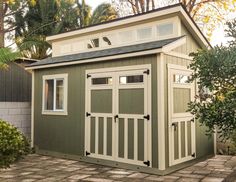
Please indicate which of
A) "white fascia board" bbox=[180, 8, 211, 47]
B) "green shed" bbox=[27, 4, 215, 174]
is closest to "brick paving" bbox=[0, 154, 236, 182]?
"green shed" bbox=[27, 4, 215, 174]

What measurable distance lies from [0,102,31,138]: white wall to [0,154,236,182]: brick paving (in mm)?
2242

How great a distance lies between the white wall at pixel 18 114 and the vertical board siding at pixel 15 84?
0.29 metres

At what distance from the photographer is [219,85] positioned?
5105 millimetres

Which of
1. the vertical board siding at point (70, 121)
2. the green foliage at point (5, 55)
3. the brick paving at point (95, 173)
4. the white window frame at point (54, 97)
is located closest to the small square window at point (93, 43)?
the vertical board siding at point (70, 121)

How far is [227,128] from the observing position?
5.05m

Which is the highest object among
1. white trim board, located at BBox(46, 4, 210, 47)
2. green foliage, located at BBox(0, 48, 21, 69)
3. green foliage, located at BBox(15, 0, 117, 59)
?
green foliage, located at BBox(15, 0, 117, 59)

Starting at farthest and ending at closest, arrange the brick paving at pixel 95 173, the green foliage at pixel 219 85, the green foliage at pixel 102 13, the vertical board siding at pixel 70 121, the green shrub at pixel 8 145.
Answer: the green foliage at pixel 102 13 → the vertical board siding at pixel 70 121 → the brick paving at pixel 95 173 → the green shrub at pixel 8 145 → the green foliage at pixel 219 85

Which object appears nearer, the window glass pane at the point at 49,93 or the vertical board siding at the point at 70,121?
the vertical board siding at the point at 70,121

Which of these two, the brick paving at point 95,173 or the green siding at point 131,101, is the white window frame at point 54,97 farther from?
the green siding at point 131,101

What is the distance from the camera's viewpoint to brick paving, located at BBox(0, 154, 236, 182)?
19.3 feet

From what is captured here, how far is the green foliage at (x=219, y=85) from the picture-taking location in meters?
4.84

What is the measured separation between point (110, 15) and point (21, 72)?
10.1 meters

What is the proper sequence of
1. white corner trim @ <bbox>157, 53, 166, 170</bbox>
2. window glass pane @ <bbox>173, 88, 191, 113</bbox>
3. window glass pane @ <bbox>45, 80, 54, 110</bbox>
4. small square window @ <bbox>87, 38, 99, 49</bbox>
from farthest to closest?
window glass pane @ <bbox>45, 80, 54, 110</bbox>
small square window @ <bbox>87, 38, 99, 49</bbox>
window glass pane @ <bbox>173, 88, 191, 113</bbox>
white corner trim @ <bbox>157, 53, 166, 170</bbox>

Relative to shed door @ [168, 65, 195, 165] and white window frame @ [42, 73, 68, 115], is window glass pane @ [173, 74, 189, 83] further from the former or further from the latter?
white window frame @ [42, 73, 68, 115]
